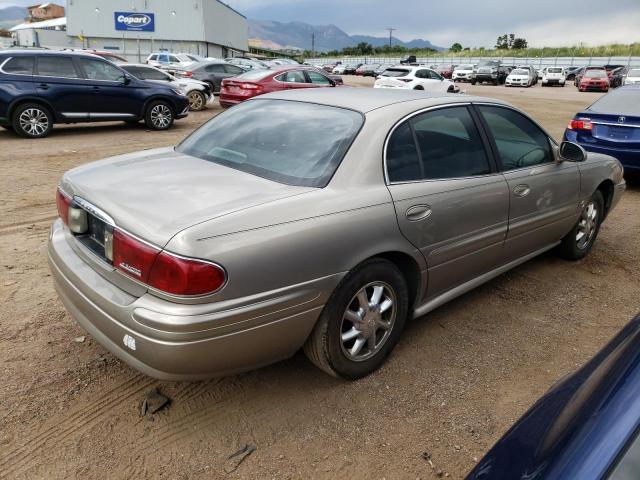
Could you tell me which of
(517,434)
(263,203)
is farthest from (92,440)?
(517,434)

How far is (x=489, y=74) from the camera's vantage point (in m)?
39.4

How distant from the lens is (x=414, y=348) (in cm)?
338

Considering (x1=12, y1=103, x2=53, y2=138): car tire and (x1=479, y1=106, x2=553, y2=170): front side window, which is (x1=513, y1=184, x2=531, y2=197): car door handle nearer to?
(x1=479, y1=106, x2=553, y2=170): front side window

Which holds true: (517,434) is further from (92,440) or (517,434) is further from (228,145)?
(228,145)

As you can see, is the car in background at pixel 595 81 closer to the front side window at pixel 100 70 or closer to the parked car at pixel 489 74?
the parked car at pixel 489 74

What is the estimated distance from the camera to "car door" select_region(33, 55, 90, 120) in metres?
10.3

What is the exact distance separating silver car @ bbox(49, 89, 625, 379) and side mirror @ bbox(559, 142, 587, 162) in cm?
24

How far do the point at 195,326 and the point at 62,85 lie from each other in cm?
1016

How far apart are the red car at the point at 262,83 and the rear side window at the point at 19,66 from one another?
197 inches

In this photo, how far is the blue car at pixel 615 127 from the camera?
24.2 feet

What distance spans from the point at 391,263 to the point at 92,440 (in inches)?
69.9

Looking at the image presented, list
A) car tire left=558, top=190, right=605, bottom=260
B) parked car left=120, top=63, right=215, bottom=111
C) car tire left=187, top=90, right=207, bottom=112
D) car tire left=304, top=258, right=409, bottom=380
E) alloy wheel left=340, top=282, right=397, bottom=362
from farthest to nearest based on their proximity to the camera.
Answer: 1. car tire left=187, top=90, right=207, bottom=112
2. parked car left=120, top=63, right=215, bottom=111
3. car tire left=558, top=190, right=605, bottom=260
4. alloy wheel left=340, top=282, right=397, bottom=362
5. car tire left=304, top=258, right=409, bottom=380

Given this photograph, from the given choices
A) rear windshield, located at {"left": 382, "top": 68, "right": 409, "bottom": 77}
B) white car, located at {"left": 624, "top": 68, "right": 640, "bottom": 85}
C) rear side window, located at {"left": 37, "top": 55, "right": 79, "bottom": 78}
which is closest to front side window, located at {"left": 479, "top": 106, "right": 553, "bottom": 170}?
rear side window, located at {"left": 37, "top": 55, "right": 79, "bottom": 78}

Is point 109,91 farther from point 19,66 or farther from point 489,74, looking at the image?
point 489,74
